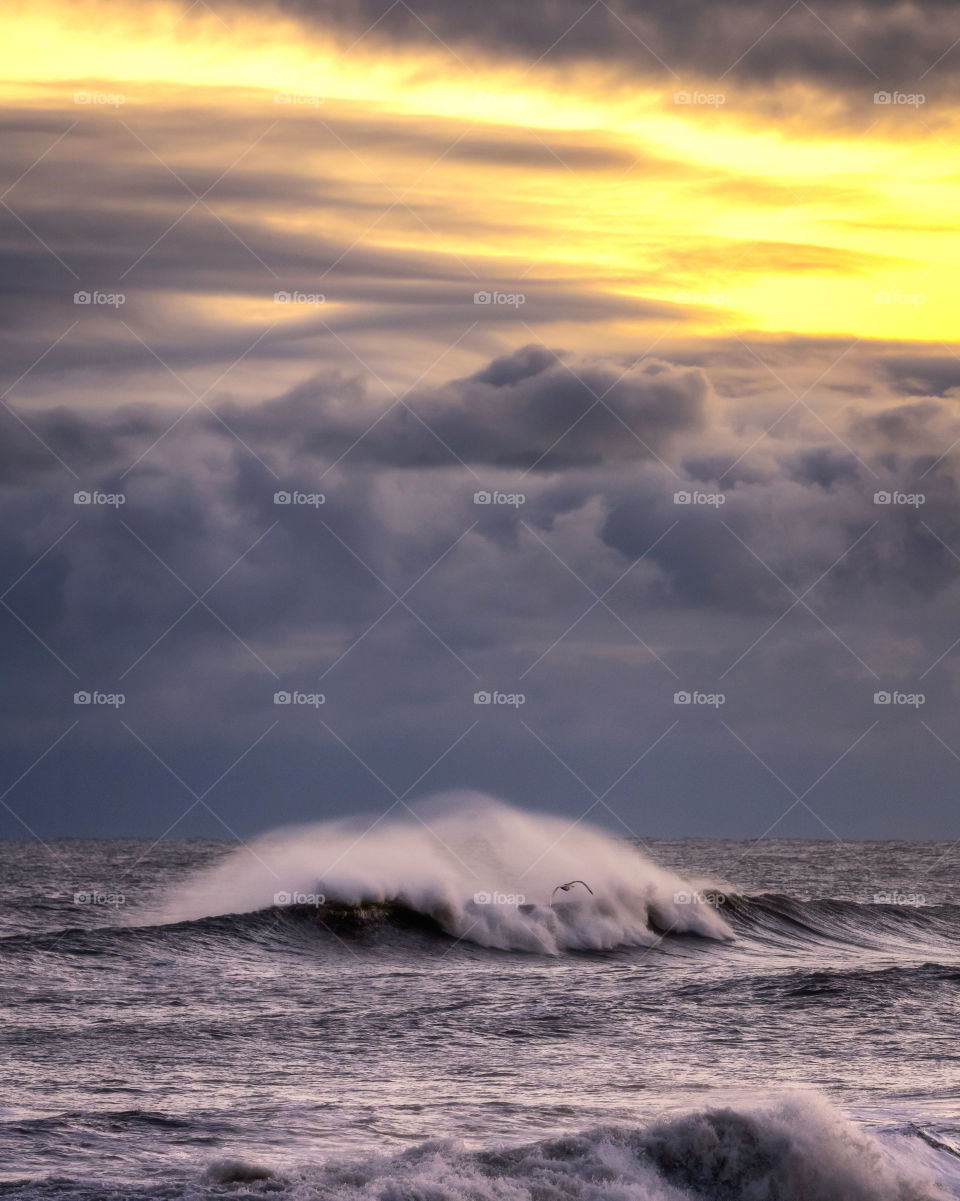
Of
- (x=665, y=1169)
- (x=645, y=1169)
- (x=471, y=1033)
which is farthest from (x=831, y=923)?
(x=645, y=1169)

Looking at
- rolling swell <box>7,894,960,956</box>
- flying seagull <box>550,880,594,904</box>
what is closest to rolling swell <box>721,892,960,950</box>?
rolling swell <box>7,894,960,956</box>

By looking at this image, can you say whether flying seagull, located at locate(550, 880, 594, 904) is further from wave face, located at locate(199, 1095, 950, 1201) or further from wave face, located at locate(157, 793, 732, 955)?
wave face, located at locate(199, 1095, 950, 1201)

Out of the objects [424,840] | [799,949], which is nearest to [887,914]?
[799,949]

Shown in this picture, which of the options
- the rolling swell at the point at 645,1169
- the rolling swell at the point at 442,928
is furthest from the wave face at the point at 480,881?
the rolling swell at the point at 645,1169

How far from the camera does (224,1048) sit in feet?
56.5

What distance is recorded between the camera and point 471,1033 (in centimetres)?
1861

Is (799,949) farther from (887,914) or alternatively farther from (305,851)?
(305,851)

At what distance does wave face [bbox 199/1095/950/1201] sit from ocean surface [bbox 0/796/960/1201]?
25 mm

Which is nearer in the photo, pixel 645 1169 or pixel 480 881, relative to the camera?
pixel 645 1169

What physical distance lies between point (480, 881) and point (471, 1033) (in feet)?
48.3

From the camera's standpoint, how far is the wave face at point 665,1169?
11.8 metres

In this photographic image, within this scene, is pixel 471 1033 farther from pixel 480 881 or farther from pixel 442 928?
pixel 480 881

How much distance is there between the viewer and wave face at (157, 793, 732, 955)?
1193 inches

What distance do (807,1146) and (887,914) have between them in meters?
26.6
